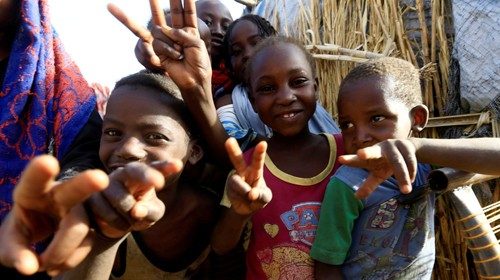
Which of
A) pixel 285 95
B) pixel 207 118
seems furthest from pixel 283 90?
pixel 207 118

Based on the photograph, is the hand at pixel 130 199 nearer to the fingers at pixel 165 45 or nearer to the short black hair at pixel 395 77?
the fingers at pixel 165 45

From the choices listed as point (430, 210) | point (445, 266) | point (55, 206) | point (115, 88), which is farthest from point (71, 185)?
point (445, 266)

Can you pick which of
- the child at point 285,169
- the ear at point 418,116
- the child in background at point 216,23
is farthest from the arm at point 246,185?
the child in background at point 216,23

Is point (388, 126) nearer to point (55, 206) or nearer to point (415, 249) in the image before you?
point (415, 249)

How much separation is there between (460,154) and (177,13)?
90 cm

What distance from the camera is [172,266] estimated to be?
62.5 inches

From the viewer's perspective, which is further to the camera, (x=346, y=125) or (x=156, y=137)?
(x=346, y=125)

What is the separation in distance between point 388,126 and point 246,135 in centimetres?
51

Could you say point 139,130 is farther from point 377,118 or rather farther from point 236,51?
point 236,51

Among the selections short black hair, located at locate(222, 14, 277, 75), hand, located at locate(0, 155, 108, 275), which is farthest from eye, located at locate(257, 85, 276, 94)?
hand, located at locate(0, 155, 108, 275)

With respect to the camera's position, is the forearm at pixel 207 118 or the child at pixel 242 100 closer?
the forearm at pixel 207 118

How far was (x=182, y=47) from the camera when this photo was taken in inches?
58.6

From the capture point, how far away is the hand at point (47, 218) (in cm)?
81

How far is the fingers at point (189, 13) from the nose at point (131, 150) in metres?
0.38
